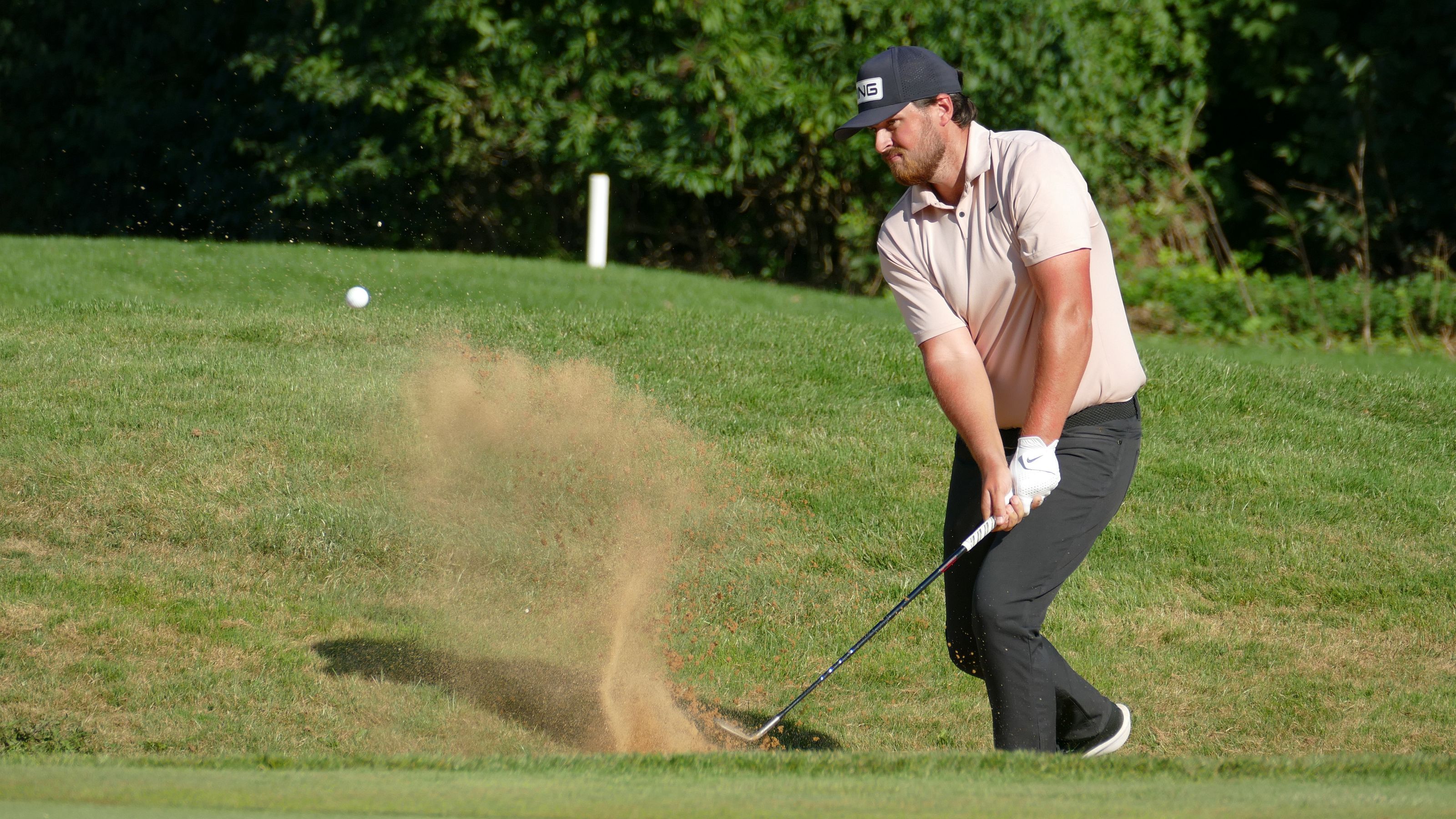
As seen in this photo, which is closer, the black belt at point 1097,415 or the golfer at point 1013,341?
the golfer at point 1013,341

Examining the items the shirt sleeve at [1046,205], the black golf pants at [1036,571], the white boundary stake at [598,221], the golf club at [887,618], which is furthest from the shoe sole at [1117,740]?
the white boundary stake at [598,221]

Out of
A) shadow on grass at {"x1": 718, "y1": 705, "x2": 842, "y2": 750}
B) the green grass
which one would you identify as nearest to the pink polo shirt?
the green grass

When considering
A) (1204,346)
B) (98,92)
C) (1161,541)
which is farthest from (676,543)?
(98,92)

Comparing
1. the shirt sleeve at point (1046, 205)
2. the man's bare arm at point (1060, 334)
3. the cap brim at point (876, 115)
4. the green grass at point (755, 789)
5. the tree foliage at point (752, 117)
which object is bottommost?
the green grass at point (755, 789)

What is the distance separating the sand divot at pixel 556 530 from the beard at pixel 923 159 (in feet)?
6.50

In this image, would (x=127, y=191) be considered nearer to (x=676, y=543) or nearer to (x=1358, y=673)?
(x=676, y=543)

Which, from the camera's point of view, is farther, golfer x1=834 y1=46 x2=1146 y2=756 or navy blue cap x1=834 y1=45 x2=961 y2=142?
navy blue cap x1=834 y1=45 x2=961 y2=142

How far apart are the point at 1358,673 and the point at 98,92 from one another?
59.3ft

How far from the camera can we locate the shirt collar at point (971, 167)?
353 centimetres

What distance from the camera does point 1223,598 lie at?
5.58 meters

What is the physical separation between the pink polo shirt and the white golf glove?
19 cm

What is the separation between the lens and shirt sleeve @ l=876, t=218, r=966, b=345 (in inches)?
142

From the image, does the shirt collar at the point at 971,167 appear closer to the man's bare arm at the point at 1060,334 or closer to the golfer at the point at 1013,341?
the golfer at the point at 1013,341

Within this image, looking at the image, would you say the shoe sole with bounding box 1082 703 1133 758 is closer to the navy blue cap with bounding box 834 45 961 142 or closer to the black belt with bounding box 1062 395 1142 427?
the black belt with bounding box 1062 395 1142 427
